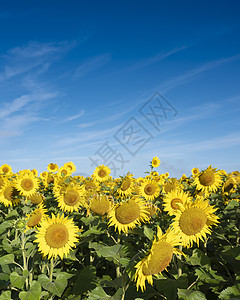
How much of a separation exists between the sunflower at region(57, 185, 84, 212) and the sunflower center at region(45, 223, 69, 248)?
78.6 inches

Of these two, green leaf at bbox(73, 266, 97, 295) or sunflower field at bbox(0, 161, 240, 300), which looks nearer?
sunflower field at bbox(0, 161, 240, 300)

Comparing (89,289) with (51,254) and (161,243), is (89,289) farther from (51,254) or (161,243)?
(161,243)

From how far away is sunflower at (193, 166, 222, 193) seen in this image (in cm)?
693

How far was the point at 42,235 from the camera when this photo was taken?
4.48 meters

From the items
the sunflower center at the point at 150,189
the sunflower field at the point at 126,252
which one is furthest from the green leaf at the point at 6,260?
the sunflower center at the point at 150,189

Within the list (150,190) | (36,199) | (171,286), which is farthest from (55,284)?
(150,190)

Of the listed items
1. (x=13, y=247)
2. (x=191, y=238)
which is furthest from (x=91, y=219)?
(x=191, y=238)

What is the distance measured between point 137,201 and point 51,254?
1.87 metres

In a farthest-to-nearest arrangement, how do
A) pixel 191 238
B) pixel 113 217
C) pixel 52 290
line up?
pixel 113 217 → pixel 191 238 → pixel 52 290

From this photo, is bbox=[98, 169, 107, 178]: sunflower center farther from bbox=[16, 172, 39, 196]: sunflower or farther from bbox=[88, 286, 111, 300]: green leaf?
bbox=[88, 286, 111, 300]: green leaf

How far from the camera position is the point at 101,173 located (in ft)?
34.8

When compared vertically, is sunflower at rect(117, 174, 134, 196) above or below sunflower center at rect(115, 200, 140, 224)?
above

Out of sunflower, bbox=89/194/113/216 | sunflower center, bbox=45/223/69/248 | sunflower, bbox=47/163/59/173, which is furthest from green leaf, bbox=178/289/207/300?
sunflower, bbox=47/163/59/173

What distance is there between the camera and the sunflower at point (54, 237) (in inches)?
176
